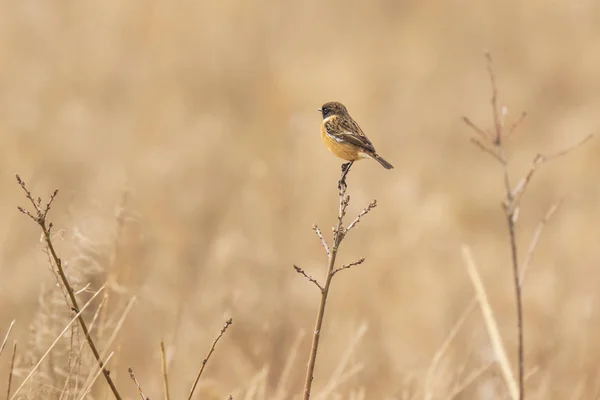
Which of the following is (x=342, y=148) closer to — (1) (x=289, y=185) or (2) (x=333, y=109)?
(2) (x=333, y=109)

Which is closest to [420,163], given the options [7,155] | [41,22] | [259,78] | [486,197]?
[486,197]

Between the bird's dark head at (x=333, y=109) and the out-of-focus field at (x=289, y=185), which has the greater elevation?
the out-of-focus field at (x=289, y=185)

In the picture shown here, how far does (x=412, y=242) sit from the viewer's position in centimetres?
483

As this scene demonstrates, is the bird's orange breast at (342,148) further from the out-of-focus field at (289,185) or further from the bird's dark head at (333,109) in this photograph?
the out-of-focus field at (289,185)

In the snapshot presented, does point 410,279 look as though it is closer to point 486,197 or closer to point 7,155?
point 486,197

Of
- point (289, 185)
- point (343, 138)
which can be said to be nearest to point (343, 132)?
point (343, 138)

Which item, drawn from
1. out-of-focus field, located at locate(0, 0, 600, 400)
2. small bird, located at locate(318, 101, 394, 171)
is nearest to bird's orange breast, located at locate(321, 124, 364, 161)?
small bird, located at locate(318, 101, 394, 171)

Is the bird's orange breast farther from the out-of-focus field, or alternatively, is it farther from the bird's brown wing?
the out-of-focus field

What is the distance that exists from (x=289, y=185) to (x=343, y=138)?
3382 millimetres

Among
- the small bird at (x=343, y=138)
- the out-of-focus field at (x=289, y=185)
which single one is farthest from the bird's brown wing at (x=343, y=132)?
the out-of-focus field at (x=289, y=185)

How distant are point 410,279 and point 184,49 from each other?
4090 millimetres

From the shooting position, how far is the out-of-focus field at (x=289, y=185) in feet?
12.4

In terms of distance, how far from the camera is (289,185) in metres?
5.07

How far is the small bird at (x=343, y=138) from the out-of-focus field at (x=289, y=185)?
0.77 metres
